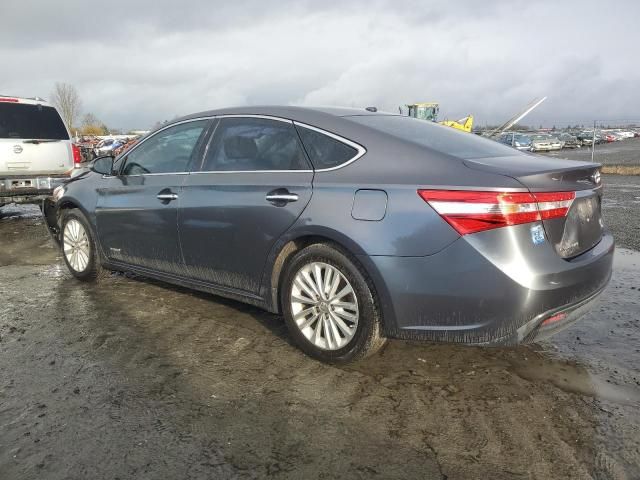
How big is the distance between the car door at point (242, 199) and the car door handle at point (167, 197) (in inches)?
4.0

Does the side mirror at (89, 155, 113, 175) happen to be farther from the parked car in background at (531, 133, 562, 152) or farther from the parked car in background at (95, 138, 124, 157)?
the parked car in background at (531, 133, 562, 152)

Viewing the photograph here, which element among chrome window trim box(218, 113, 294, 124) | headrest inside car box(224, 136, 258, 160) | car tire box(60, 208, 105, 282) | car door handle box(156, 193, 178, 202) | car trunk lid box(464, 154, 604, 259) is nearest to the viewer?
car trunk lid box(464, 154, 604, 259)

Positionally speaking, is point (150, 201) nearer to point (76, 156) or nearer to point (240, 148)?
point (240, 148)

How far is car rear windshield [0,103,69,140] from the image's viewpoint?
876 cm

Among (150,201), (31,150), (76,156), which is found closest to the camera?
(150,201)

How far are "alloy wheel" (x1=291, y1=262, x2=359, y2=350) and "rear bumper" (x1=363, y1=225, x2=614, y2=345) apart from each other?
0.87ft

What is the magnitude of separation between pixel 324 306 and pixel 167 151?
2124 millimetres

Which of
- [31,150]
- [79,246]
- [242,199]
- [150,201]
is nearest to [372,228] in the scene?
[242,199]

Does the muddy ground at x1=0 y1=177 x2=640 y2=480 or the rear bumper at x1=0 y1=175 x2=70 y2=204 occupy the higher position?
the rear bumper at x1=0 y1=175 x2=70 y2=204

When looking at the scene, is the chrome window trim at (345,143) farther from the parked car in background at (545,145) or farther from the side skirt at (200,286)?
the parked car in background at (545,145)

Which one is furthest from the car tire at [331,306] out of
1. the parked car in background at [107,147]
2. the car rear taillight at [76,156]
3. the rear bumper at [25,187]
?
the parked car in background at [107,147]

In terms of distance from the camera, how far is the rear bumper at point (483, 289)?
2.73 m

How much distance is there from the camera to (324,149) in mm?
3426

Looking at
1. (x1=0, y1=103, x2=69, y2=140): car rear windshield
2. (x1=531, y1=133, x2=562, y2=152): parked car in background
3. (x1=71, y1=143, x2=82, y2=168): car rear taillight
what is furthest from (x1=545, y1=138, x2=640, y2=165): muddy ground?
(x1=0, y1=103, x2=69, y2=140): car rear windshield
